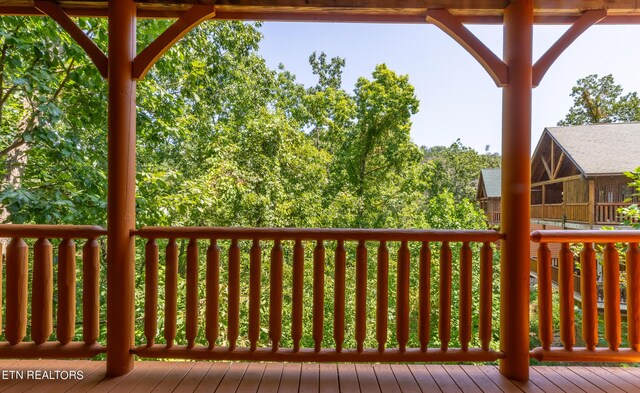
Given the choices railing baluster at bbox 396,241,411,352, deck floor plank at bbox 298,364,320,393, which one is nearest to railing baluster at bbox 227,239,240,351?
deck floor plank at bbox 298,364,320,393

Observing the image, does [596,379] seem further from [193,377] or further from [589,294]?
[193,377]

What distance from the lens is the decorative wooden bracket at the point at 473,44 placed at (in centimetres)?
200

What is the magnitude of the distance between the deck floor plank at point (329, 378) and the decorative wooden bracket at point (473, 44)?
81.9 inches

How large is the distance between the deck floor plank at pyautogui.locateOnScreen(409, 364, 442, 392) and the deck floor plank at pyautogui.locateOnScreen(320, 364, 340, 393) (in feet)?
1.61

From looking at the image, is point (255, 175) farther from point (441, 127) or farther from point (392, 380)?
point (441, 127)

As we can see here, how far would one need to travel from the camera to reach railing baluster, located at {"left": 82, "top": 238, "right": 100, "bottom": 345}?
2045 mm

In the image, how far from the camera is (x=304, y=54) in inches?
534

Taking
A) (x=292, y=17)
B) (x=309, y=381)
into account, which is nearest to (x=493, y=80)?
(x=292, y=17)

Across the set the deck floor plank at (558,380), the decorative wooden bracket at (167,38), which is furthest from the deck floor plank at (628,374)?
the decorative wooden bracket at (167,38)

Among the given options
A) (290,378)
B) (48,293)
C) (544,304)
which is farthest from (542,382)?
(48,293)

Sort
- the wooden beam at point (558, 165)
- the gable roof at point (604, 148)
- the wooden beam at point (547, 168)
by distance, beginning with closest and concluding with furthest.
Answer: the gable roof at point (604, 148)
the wooden beam at point (558, 165)
the wooden beam at point (547, 168)

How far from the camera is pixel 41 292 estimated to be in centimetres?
205

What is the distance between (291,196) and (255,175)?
1278mm

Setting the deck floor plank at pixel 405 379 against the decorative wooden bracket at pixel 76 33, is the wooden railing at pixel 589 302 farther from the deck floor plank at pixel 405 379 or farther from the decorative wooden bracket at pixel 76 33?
the decorative wooden bracket at pixel 76 33
